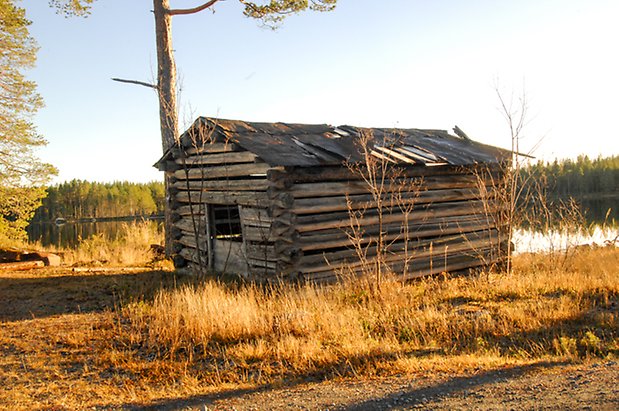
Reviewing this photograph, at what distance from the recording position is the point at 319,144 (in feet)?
38.8

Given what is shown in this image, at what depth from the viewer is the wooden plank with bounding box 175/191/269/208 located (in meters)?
10.8

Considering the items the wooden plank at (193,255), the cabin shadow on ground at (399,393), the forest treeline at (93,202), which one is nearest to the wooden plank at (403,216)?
the wooden plank at (193,255)

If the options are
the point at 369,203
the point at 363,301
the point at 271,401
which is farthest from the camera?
the point at 369,203

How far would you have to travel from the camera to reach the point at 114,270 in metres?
14.3

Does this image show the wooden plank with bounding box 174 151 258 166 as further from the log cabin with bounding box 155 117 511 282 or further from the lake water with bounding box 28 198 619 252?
the lake water with bounding box 28 198 619 252

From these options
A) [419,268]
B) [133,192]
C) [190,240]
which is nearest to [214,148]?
[190,240]

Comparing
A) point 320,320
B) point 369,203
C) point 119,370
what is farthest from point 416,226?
point 119,370

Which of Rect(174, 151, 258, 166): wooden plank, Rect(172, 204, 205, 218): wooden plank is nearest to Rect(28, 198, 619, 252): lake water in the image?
Rect(174, 151, 258, 166): wooden plank

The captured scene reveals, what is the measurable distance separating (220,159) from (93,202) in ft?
225

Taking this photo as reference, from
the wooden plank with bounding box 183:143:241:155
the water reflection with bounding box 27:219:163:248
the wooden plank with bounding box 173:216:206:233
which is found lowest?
the water reflection with bounding box 27:219:163:248

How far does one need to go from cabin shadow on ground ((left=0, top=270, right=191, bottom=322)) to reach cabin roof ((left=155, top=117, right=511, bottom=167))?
3.10 meters

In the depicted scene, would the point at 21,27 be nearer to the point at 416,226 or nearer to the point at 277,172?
the point at 277,172

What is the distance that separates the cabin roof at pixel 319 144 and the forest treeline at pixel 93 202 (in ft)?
194

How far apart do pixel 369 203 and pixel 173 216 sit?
5448 mm
